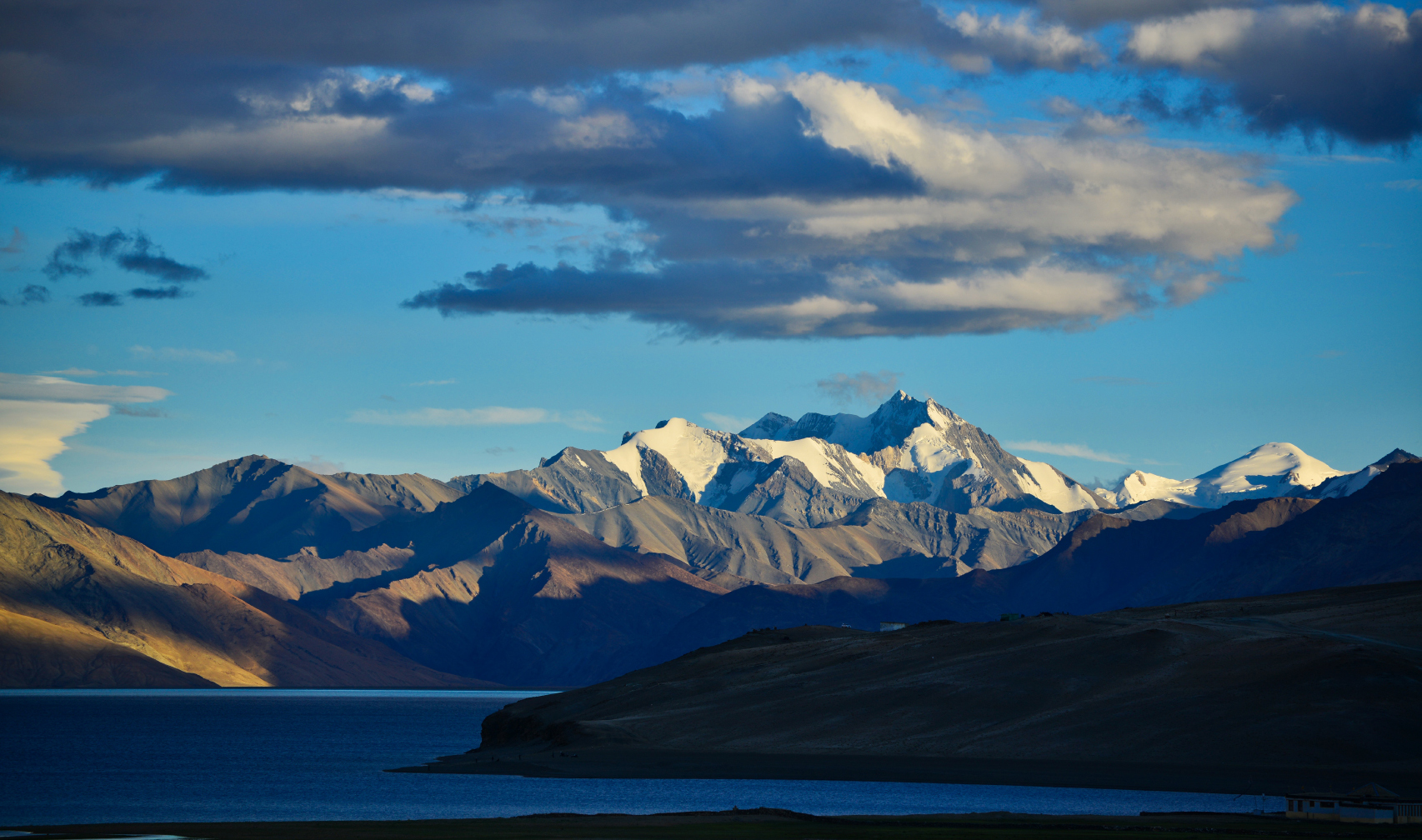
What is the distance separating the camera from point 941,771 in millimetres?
151875

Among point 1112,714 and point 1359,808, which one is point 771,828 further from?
point 1112,714

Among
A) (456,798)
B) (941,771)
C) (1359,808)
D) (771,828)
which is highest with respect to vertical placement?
(456,798)

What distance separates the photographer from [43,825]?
104 meters

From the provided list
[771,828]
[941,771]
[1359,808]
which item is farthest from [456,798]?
[1359,808]

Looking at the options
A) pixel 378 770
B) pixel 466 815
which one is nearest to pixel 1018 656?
pixel 378 770

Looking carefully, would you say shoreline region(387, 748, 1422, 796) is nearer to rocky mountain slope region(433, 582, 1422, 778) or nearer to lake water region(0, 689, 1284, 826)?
rocky mountain slope region(433, 582, 1422, 778)

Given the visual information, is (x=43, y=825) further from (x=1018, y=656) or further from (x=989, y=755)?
(x=1018, y=656)

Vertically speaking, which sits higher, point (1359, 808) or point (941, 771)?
point (941, 771)

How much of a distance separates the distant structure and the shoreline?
22283 millimetres

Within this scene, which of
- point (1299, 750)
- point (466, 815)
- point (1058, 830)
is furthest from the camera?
point (1299, 750)

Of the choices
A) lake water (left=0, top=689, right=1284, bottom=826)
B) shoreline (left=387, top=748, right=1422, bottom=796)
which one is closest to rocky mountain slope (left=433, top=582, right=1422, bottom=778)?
shoreline (left=387, top=748, right=1422, bottom=796)

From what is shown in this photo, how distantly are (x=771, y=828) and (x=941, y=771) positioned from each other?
58.4 metres

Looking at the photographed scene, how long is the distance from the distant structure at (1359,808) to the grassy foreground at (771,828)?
227 centimetres

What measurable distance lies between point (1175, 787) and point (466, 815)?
2365 inches
